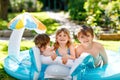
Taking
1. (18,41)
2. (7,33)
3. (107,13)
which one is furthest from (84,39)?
(107,13)

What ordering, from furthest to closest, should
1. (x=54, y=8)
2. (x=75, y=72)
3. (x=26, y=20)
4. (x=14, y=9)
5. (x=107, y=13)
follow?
(x=54, y=8), (x=14, y=9), (x=107, y=13), (x=26, y=20), (x=75, y=72)

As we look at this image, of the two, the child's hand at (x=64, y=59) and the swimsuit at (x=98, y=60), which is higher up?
the child's hand at (x=64, y=59)

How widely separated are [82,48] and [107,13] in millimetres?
7785

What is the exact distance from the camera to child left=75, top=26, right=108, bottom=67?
6066mm

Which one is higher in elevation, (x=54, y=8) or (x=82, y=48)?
(x=82, y=48)

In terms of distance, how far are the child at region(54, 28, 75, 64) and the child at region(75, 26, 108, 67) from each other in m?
0.15

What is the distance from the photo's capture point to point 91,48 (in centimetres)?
622

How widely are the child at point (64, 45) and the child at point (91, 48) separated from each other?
153 mm

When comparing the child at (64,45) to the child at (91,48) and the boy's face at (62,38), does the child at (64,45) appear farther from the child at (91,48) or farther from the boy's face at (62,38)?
the child at (91,48)

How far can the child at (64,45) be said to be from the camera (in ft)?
20.0

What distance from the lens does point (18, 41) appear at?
711cm

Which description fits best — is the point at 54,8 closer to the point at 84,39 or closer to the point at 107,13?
the point at 107,13

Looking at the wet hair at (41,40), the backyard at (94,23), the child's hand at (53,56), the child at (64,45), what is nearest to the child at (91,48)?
the child at (64,45)

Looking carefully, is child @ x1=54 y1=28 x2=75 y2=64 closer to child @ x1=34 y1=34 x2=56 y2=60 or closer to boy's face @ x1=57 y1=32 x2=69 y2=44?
boy's face @ x1=57 y1=32 x2=69 y2=44
